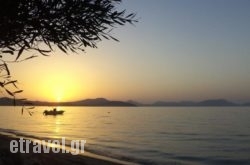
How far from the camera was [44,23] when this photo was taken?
7773mm

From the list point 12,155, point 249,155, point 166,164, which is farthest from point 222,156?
point 12,155

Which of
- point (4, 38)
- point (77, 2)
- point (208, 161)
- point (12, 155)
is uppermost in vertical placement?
point (77, 2)

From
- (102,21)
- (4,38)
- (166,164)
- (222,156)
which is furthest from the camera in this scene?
(222,156)

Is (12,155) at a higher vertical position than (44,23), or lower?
lower

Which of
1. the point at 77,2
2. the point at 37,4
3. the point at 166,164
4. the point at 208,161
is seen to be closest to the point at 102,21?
the point at 77,2

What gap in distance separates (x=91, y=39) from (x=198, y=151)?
109 feet

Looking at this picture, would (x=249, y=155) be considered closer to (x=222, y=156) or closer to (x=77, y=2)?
(x=222, y=156)

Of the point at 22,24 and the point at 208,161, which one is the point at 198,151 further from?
the point at 22,24

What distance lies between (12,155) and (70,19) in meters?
7.50

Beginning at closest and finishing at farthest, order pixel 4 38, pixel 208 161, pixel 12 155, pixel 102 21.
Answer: pixel 4 38 < pixel 102 21 < pixel 12 155 < pixel 208 161

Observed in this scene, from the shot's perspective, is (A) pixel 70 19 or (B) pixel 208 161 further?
(B) pixel 208 161

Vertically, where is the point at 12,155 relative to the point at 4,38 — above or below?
below

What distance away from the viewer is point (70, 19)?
317 inches

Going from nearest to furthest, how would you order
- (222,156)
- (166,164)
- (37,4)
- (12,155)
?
(37,4) → (12,155) → (166,164) → (222,156)
